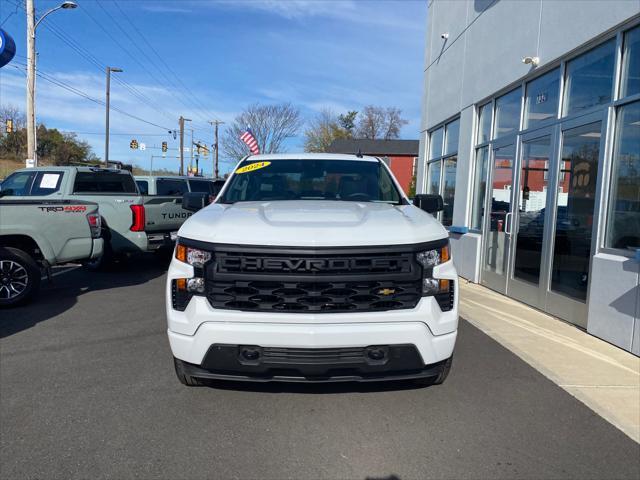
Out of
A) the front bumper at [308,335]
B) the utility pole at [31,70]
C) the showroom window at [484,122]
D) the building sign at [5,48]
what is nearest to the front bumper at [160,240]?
the building sign at [5,48]

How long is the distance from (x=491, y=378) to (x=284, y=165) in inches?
110

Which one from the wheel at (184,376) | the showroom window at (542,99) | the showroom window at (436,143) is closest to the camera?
the wheel at (184,376)

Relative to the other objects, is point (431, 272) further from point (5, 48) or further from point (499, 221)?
point (5, 48)

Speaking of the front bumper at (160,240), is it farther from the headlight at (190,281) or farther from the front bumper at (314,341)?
the front bumper at (314,341)

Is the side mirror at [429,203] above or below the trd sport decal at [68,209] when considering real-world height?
above

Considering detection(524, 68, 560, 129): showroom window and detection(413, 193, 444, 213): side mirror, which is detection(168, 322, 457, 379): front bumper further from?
detection(524, 68, 560, 129): showroom window

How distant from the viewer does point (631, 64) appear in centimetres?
527

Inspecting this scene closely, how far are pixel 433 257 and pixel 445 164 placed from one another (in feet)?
29.4

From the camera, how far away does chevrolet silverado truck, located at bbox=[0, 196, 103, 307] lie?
6.54 m

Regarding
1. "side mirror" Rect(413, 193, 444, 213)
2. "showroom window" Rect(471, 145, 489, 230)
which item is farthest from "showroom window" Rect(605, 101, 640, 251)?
"showroom window" Rect(471, 145, 489, 230)

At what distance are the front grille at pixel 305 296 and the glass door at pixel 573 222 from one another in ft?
12.8

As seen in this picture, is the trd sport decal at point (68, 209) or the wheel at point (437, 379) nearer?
the wheel at point (437, 379)

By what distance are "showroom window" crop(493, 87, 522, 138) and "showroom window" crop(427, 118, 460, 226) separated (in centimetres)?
186

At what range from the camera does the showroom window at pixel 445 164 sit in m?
11.0
